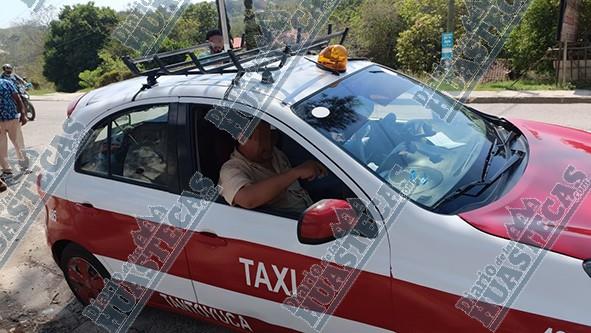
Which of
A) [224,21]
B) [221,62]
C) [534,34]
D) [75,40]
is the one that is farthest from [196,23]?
[221,62]

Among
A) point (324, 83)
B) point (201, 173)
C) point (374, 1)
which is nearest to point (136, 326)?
point (201, 173)

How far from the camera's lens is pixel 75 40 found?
48750 millimetres

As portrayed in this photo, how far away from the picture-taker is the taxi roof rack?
2723 mm

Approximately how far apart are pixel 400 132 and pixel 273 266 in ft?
3.12

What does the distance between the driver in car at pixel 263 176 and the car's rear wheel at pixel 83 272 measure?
48.4 inches

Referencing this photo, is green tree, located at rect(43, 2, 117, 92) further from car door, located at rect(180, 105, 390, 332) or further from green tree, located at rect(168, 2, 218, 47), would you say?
car door, located at rect(180, 105, 390, 332)

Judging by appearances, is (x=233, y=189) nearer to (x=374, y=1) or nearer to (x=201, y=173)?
(x=201, y=173)

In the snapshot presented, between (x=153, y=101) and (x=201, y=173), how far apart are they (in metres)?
0.51

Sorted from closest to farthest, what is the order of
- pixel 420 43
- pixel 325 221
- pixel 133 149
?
pixel 325 221, pixel 133 149, pixel 420 43

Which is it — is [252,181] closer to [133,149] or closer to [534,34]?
[133,149]

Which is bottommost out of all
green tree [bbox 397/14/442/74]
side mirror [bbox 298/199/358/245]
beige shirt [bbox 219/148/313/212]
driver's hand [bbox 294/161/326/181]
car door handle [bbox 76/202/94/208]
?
car door handle [bbox 76/202/94/208]

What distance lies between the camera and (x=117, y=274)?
3.06 metres

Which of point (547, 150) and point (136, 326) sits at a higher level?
point (547, 150)

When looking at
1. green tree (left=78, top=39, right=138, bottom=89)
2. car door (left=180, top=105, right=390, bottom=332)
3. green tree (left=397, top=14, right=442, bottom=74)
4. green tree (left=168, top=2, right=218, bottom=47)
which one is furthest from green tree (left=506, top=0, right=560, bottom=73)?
green tree (left=168, top=2, right=218, bottom=47)
